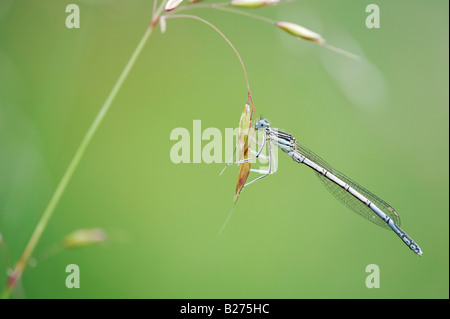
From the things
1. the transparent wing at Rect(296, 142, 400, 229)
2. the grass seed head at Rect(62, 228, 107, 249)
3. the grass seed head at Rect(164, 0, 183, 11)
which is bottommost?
the grass seed head at Rect(62, 228, 107, 249)

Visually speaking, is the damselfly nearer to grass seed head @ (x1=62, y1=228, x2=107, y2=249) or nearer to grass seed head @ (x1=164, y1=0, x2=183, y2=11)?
grass seed head @ (x1=164, y1=0, x2=183, y2=11)

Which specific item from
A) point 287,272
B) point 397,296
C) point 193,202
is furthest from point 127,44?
point 397,296

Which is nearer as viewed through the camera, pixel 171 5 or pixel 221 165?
pixel 171 5

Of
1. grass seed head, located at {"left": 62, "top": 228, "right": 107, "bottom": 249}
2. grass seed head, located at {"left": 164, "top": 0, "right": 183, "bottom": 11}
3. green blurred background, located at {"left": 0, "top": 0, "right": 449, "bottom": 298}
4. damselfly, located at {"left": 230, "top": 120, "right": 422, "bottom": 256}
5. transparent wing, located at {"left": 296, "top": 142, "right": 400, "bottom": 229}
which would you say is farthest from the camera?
transparent wing, located at {"left": 296, "top": 142, "right": 400, "bottom": 229}

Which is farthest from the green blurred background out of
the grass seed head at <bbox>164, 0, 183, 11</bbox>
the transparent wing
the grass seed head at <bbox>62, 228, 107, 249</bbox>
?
the grass seed head at <bbox>62, 228, 107, 249</bbox>

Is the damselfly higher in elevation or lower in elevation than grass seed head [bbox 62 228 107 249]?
higher

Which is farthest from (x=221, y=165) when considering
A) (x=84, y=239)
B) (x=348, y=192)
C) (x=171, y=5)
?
→ (x=84, y=239)

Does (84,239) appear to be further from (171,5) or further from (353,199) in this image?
(353,199)

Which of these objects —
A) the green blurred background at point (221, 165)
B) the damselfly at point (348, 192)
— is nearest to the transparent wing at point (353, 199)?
the damselfly at point (348, 192)

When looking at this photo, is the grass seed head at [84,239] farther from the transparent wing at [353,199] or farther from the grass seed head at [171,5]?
the transparent wing at [353,199]
